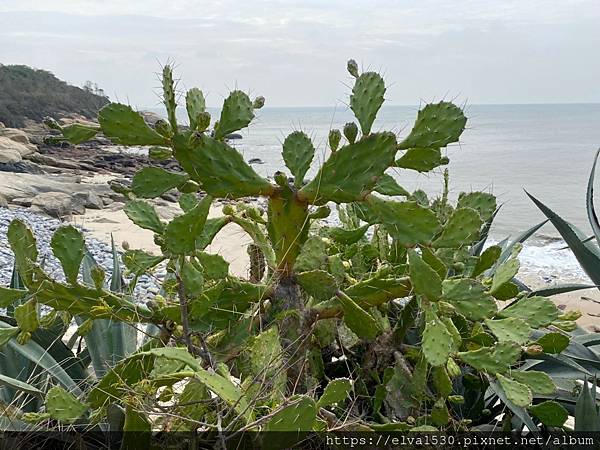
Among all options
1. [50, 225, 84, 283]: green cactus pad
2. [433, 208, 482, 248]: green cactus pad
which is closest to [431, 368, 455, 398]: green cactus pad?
[433, 208, 482, 248]: green cactus pad

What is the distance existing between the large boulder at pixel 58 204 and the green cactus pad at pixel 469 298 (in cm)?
917

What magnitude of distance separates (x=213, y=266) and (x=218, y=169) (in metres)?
0.23

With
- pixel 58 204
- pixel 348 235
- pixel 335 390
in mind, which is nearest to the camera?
pixel 335 390

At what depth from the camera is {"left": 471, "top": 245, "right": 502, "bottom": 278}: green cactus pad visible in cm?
155

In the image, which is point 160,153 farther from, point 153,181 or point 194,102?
point 194,102

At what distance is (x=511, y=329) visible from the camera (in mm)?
1396

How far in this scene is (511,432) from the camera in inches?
58.8

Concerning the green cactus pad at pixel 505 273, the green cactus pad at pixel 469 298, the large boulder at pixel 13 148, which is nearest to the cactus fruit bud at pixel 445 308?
the green cactus pad at pixel 469 298

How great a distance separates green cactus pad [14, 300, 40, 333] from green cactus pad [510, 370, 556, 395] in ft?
3.33

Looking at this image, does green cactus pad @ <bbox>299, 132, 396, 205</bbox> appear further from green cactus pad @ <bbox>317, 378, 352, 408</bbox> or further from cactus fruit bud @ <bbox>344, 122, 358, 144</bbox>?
green cactus pad @ <bbox>317, 378, 352, 408</bbox>

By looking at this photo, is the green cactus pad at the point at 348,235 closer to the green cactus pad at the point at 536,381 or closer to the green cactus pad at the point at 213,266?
the green cactus pad at the point at 213,266

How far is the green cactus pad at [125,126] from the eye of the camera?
126 centimetres

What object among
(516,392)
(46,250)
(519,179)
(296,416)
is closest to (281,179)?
(296,416)

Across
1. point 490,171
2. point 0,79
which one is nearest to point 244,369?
point 490,171
